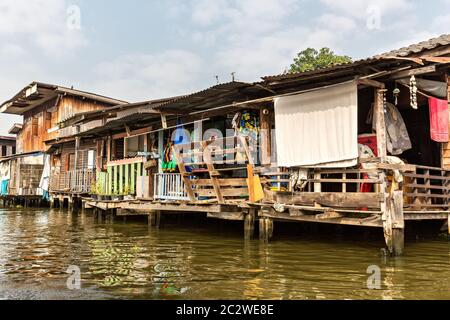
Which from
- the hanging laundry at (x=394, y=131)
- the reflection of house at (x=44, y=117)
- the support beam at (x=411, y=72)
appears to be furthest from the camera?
the reflection of house at (x=44, y=117)

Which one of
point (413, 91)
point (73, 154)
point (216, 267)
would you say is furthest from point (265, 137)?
point (73, 154)

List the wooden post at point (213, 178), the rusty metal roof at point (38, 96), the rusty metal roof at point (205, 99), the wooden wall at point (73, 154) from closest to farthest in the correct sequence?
the rusty metal roof at point (205, 99), the wooden post at point (213, 178), the wooden wall at point (73, 154), the rusty metal roof at point (38, 96)

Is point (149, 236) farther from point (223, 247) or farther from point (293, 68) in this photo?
point (293, 68)

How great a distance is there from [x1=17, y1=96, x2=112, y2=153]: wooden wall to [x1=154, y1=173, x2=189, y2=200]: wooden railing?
13978mm

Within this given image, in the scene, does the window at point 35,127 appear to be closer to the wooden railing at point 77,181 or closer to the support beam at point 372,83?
the wooden railing at point 77,181

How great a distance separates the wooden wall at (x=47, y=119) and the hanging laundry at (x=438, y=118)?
20662 millimetres

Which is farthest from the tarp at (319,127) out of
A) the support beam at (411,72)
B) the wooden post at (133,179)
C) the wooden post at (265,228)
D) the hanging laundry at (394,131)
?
the wooden post at (133,179)

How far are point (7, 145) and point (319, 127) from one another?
34661mm

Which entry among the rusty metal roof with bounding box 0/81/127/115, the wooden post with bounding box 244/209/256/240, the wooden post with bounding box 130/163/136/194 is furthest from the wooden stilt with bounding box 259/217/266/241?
the rusty metal roof with bounding box 0/81/127/115

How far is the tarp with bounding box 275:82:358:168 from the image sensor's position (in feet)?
26.4

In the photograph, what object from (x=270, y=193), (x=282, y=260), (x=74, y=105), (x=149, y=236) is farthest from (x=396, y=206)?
(x=74, y=105)

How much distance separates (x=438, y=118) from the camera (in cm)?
848

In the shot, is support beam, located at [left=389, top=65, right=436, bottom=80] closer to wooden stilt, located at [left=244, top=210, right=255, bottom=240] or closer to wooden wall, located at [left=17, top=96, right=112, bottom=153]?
wooden stilt, located at [left=244, top=210, right=255, bottom=240]

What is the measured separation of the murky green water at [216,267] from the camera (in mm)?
5473
